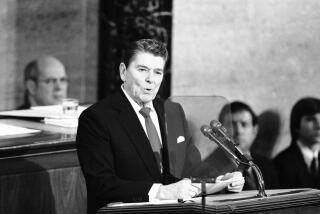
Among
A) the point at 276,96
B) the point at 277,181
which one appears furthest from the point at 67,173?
the point at 276,96

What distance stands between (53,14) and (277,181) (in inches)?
130

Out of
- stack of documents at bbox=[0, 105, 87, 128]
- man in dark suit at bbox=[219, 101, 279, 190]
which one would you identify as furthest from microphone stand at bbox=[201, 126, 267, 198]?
man in dark suit at bbox=[219, 101, 279, 190]

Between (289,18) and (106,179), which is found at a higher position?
(289,18)

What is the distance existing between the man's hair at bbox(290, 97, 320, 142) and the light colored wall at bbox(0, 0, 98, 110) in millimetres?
2630

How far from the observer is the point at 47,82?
7.17 m

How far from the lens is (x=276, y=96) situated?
676 cm

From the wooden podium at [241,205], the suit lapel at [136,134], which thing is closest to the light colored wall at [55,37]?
the suit lapel at [136,134]

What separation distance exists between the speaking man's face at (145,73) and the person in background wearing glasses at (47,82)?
3.69m

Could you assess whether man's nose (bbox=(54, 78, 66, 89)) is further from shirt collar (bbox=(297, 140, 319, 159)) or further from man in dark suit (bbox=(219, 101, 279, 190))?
shirt collar (bbox=(297, 140, 319, 159))

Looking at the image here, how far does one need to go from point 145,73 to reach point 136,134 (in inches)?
11.2

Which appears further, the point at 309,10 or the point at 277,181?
the point at 309,10

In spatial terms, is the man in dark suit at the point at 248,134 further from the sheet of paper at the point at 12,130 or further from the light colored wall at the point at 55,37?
the light colored wall at the point at 55,37

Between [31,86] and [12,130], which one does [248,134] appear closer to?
[31,86]

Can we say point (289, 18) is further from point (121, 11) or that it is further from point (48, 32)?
point (48, 32)
